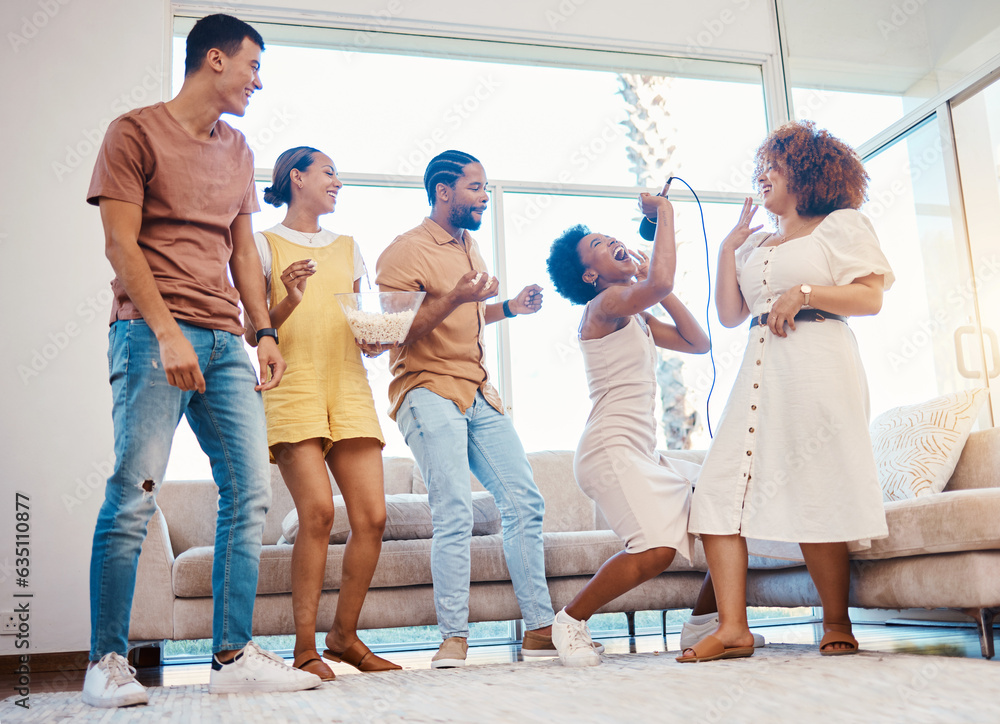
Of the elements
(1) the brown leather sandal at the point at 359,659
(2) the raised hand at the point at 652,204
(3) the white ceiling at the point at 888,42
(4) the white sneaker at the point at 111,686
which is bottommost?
(1) the brown leather sandal at the point at 359,659

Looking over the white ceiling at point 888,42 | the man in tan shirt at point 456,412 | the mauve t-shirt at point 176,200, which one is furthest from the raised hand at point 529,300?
the white ceiling at point 888,42

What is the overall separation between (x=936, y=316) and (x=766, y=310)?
2.20 m

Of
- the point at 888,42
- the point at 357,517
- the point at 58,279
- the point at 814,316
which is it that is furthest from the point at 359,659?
the point at 888,42

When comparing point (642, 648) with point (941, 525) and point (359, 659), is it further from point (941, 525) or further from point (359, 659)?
point (941, 525)

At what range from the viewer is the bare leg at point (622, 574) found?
2211 mm

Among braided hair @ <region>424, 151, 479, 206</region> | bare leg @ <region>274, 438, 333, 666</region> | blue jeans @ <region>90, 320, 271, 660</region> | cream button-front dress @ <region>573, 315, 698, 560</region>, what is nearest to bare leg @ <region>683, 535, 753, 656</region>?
cream button-front dress @ <region>573, 315, 698, 560</region>

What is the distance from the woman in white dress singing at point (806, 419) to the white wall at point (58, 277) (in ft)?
8.51

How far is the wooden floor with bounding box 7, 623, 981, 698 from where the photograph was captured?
245 centimetres

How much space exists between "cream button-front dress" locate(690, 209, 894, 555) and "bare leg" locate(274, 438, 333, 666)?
97 centimetres

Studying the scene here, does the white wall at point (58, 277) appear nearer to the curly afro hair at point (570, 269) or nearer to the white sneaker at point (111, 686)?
the white sneaker at point (111, 686)

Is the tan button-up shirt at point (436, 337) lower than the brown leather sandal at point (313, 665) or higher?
higher

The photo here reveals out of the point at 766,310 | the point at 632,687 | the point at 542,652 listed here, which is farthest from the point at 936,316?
the point at 632,687

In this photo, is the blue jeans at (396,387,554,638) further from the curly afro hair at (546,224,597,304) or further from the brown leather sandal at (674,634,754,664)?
the brown leather sandal at (674,634,754,664)

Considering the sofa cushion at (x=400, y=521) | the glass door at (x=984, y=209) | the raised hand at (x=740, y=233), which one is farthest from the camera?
the glass door at (x=984, y=209)
